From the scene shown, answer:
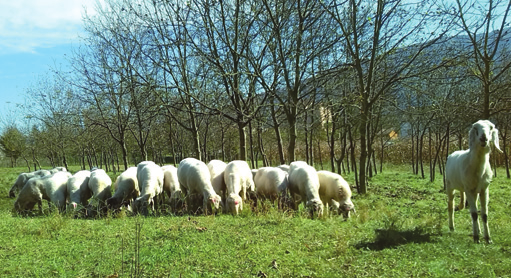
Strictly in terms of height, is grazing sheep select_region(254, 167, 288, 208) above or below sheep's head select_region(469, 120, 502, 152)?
below

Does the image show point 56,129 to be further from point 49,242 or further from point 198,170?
point 49,242

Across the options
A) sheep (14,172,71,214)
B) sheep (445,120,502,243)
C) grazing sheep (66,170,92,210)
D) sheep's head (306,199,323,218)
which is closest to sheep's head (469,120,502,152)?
sheep (445,120,502,243)

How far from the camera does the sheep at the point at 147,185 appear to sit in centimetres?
1093

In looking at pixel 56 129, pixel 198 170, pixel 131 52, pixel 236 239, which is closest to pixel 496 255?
pixel 236 239

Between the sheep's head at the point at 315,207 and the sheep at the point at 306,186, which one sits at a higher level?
the sheep at the point at 306,186

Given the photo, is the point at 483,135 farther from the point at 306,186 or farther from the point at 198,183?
the point at 198,183

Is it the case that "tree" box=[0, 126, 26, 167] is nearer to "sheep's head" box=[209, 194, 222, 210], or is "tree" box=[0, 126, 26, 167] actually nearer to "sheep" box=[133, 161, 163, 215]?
"sheep" box=[133, 161, 163, 215]

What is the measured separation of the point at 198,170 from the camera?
11.7m

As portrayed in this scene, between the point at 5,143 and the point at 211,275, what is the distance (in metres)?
51.5

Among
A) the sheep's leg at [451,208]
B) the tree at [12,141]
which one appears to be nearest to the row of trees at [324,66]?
the sheep's leg at [451,208]

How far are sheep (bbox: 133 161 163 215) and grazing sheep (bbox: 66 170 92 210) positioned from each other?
1.93 m

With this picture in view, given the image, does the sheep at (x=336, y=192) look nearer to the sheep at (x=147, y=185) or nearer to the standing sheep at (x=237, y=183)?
the standing sheep at (x=237, y=183)

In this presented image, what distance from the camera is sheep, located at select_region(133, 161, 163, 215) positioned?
430 inches

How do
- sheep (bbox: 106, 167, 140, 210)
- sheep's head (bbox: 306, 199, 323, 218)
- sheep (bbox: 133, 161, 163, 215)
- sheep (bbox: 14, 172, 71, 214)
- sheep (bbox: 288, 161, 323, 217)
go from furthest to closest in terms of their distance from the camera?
sheep (bbox: 14, 172, 71, 214) < sheep (bbox: 106, 167, 140, 210) < sheep (bbox: 133, 161, 163, 215) < sheep (bbox: 288, 161, 323, 217) < sheep's head (bbox: 306, 199, 323, 218)
